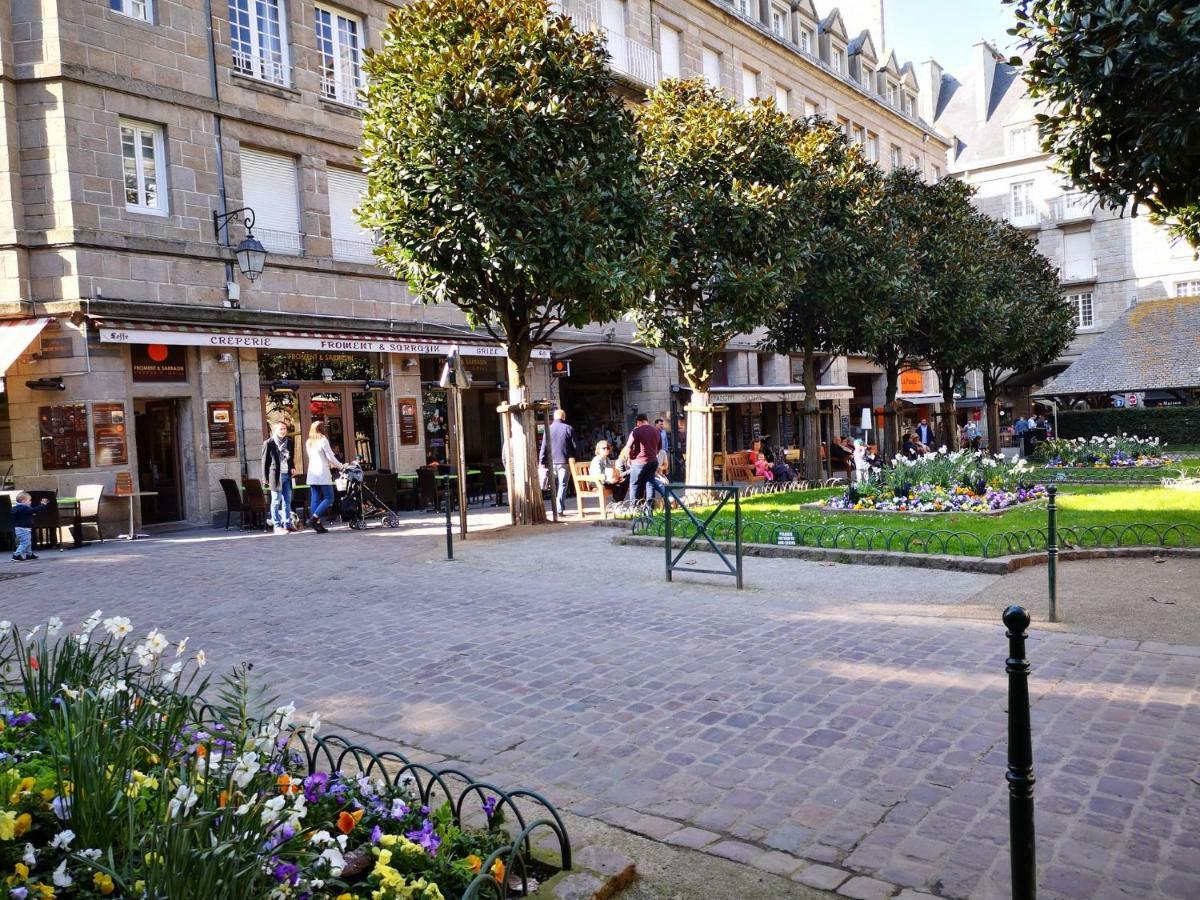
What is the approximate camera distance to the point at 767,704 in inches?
206

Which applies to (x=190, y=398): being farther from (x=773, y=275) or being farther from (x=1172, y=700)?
(x=1172, y=700)

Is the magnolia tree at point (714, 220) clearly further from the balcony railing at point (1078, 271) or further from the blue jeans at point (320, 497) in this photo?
the balcony railing at point (1078, 271)

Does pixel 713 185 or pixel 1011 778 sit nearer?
pixel 1011 778

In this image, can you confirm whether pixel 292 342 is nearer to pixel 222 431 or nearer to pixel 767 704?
pixel 222 431

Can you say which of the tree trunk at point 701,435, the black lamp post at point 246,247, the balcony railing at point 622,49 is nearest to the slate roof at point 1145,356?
the tree trunk at point 701,435

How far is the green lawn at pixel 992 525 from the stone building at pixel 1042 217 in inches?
1234

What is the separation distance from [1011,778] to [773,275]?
14.2 metres

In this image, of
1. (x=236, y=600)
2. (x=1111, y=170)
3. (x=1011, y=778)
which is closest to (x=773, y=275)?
(x=1111, y=170)

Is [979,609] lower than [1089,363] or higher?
lower

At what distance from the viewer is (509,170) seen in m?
12.7

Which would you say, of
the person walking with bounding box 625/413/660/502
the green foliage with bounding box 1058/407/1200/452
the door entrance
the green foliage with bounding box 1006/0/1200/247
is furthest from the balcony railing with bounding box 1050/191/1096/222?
the door entrance

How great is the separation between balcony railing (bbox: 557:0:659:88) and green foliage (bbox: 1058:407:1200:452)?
18775 mm

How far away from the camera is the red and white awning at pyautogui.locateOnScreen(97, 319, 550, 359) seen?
15.1 metres

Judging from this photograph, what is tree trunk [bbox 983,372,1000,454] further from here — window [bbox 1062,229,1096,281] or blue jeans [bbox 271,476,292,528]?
blue jeans [bbox 271,476,292,528]
